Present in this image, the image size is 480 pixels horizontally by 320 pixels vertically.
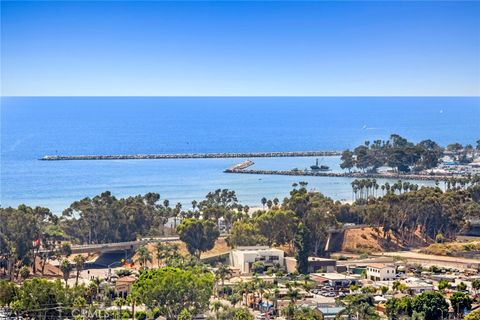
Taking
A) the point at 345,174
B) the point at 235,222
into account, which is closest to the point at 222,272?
the point at 235,222

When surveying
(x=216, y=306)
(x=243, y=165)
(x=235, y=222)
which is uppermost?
(x=243, y=165)

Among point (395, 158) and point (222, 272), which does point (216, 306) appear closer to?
point (222, 272)

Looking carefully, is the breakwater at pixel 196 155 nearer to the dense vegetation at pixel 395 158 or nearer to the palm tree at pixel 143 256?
the dense vegetation at pixel 395 158

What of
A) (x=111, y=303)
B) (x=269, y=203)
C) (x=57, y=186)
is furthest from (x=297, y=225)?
(x=57, y=186)

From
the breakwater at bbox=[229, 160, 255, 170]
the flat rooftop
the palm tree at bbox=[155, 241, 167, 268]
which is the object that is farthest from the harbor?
the palm tree at bbox=[155, 241, 167, 268]

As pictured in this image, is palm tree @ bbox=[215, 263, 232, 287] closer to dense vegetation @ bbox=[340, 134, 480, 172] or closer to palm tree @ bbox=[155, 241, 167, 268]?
palm tree @ bbox=[155, 241, 167, 268]

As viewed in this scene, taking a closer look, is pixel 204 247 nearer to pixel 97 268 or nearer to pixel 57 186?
pixel 97 268
